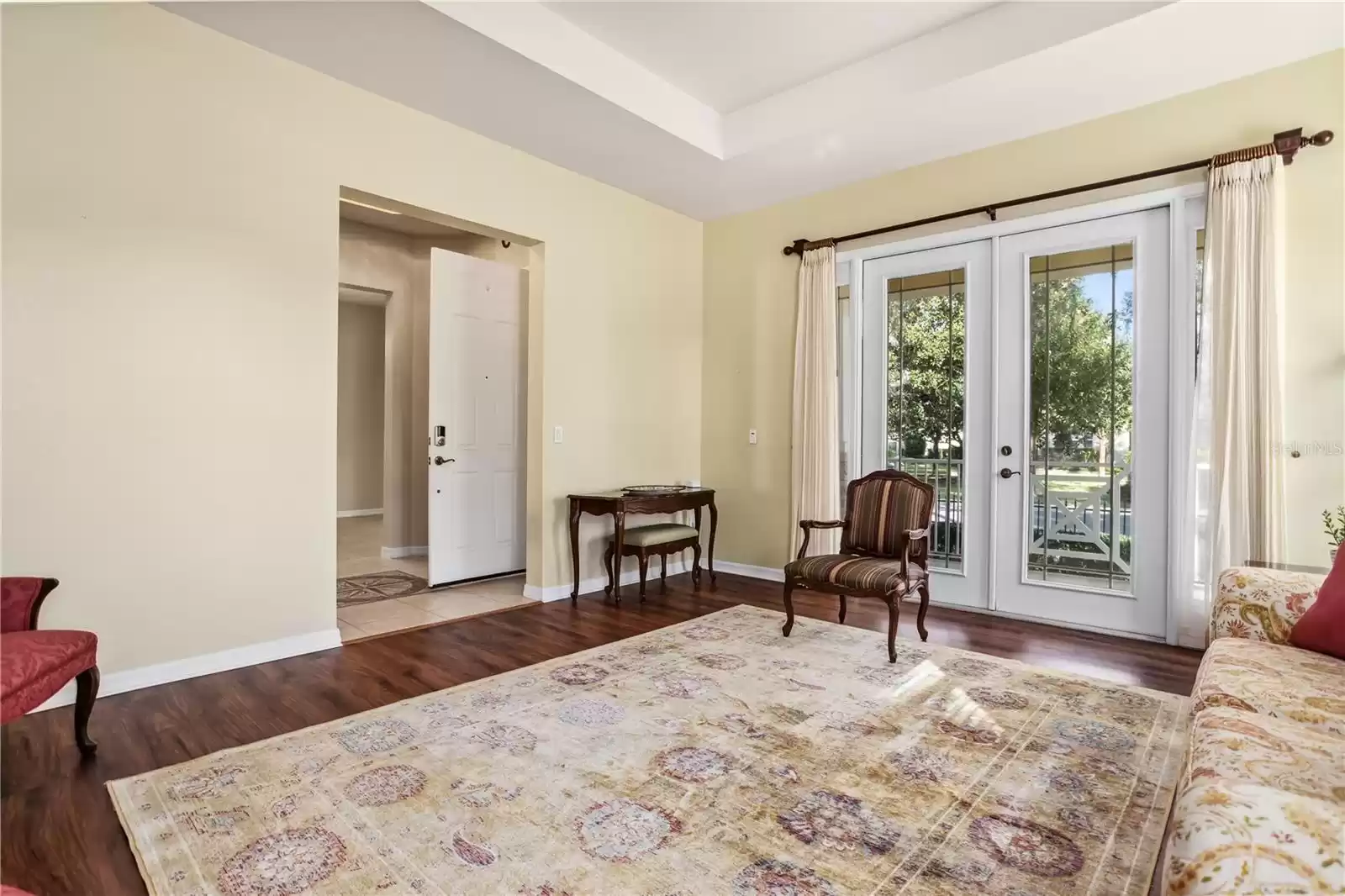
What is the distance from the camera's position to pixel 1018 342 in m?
4.16

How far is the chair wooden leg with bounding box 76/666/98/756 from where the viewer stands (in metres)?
2.28

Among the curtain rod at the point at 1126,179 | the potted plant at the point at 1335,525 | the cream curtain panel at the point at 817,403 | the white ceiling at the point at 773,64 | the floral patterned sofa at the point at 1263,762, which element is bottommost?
the floral patterned sofa at the point at 1263,762

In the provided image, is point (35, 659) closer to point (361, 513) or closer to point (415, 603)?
point (415, 603)

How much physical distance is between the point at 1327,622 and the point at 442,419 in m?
4.72

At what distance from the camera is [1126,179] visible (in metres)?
3.72

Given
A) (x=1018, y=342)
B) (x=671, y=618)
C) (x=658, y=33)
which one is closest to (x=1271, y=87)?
(x=1018, y=342)

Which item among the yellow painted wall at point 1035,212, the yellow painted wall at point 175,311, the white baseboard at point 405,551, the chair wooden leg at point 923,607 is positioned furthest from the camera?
the white baseboard at point 405,551

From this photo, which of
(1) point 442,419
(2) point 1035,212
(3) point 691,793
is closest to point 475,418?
(1) point 442,419

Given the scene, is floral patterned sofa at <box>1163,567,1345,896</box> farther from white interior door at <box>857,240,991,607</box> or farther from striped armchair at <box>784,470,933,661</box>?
white interior door at <box>857,240,991,607</box>

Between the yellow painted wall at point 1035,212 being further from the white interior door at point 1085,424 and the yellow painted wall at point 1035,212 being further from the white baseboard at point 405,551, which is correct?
the white baseboard at point 405,551

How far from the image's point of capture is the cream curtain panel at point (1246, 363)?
3.23 m

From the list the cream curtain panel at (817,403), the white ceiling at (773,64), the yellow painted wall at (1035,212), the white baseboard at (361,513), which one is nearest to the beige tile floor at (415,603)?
the yellow painted wall at (1035,212)

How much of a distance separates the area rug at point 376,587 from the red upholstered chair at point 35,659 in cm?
Answer: 207

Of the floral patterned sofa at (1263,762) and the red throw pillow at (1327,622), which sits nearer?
the floral patterned sofa at (1263,762)
